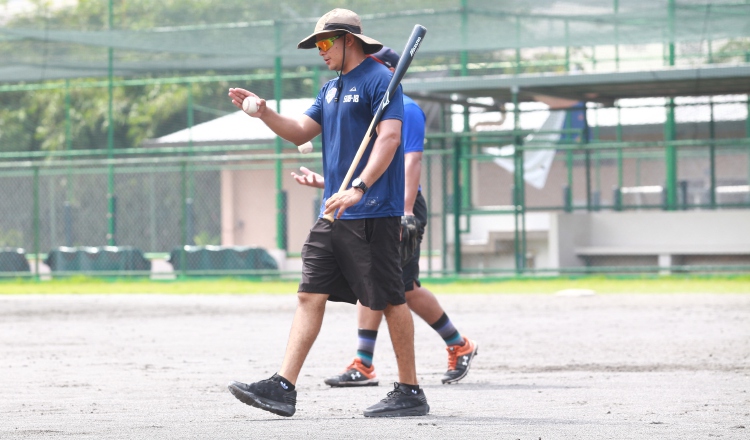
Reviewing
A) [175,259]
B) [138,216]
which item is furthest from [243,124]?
[175,259]

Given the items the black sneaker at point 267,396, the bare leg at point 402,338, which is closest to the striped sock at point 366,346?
the bare leg at point 402,338

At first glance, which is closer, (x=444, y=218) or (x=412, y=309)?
(x=412, y=309)

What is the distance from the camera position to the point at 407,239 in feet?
24.3

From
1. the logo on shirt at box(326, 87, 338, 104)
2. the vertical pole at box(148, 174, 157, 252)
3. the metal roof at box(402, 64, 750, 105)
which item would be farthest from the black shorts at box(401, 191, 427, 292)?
the vertical pole at box(148, 174, 157, 252)

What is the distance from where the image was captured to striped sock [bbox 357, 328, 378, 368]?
7945 mm

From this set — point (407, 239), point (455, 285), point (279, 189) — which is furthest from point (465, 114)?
point (407, 239)

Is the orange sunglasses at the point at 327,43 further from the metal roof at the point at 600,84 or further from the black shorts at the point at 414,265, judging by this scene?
the metal roof at the point at 600,84

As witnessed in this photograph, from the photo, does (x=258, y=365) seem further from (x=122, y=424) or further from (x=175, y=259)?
(x=175, y=259)

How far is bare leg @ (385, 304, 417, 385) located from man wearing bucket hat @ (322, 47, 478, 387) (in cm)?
133

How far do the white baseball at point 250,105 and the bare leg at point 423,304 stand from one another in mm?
2378

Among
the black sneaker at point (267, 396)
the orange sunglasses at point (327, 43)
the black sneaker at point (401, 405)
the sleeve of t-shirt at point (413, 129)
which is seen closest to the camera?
the black sneaker at point (267, 396)

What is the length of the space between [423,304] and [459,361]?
0.42m

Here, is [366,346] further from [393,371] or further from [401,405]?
[401,405]

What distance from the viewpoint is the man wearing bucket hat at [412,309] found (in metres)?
7.86
